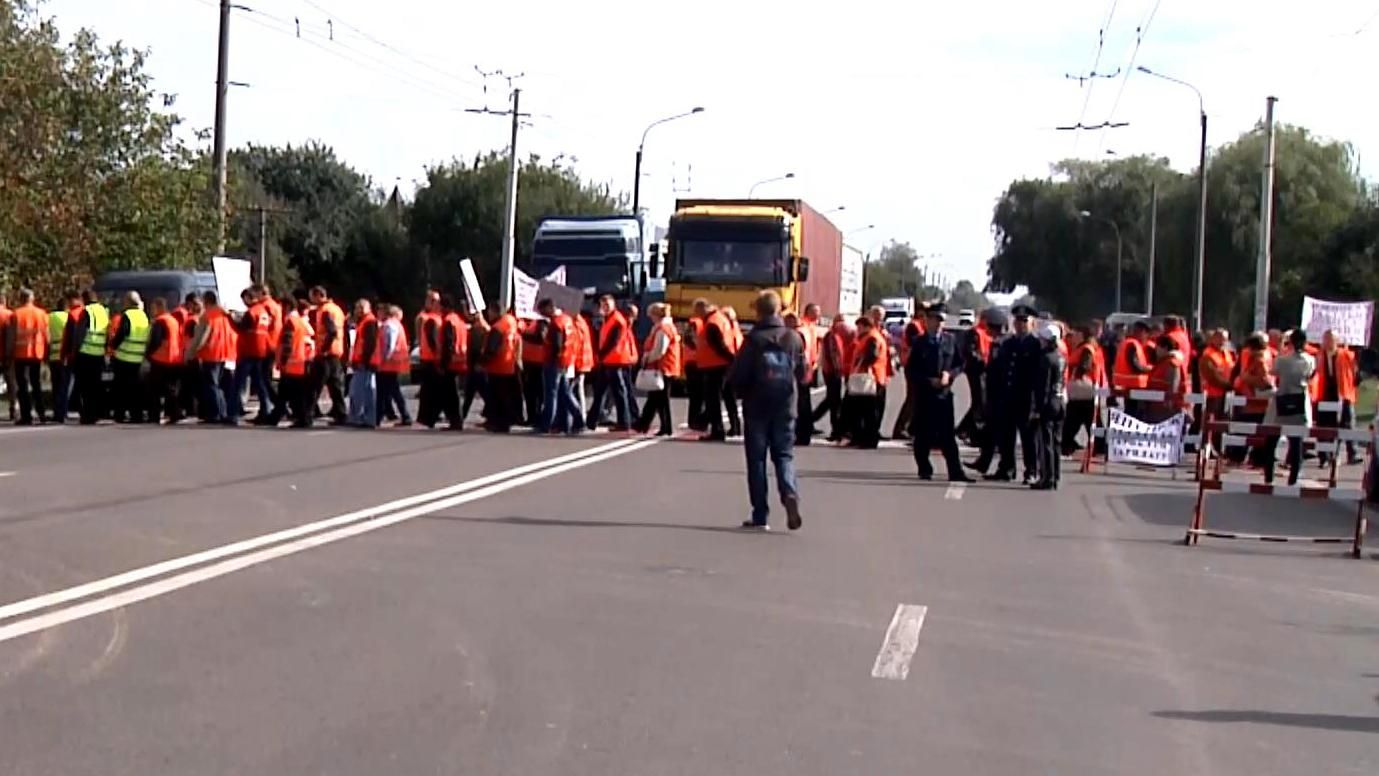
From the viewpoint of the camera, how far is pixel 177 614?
9.30 metres

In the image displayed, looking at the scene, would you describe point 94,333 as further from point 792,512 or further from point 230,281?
point 792,512

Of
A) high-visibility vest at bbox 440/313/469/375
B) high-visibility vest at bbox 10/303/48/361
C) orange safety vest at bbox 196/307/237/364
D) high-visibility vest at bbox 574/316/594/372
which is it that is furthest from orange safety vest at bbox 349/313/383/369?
high-visibility vest at bbox 10/303/48/361

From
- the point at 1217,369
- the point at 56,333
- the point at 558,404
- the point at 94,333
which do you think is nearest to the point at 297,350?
the point at 94,333

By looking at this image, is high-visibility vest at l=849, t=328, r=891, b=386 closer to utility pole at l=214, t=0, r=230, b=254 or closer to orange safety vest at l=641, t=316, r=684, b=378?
orange safety vest at l=641, t=316, r=684, b=378

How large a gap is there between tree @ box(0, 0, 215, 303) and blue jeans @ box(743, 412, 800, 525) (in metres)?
23.3

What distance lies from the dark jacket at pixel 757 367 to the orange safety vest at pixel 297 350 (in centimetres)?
1136

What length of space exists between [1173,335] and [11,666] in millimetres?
17165

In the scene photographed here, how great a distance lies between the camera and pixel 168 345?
2397 cm

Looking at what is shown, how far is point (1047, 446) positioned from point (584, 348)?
7.88 metres

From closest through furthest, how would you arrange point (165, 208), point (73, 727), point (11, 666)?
point (73, 727) < point (11, 666) < point (165, 208)

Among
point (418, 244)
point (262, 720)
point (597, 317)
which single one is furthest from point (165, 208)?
point (418, 244)

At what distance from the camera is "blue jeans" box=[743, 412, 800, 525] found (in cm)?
1352

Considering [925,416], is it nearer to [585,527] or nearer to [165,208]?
[585,527]

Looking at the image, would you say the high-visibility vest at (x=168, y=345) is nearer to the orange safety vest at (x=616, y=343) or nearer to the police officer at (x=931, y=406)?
the orange safety vest at (x=616, y=343)
